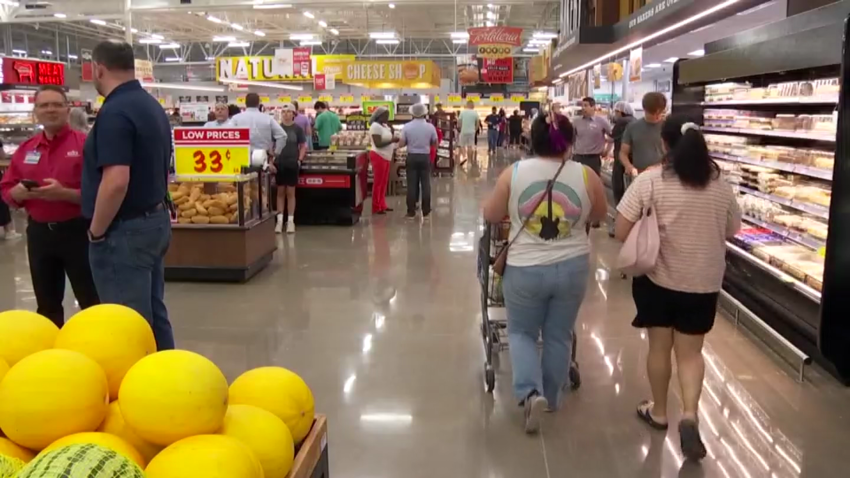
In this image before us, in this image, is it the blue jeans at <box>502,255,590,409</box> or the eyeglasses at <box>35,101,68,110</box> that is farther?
the eyeglasses at <box>35,101,68,110</box>

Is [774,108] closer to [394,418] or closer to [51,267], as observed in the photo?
[394,418]

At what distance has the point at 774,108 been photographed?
616cm

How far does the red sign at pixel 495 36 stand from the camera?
18.0 meters

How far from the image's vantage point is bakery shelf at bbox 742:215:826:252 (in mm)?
4820

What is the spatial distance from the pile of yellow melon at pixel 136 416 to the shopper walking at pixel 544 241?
1894mm

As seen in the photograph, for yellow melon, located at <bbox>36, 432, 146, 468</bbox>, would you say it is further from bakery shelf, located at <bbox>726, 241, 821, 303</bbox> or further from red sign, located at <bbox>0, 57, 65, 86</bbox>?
red sign, located at <bbox>0, 57, 65, 86</bbox>

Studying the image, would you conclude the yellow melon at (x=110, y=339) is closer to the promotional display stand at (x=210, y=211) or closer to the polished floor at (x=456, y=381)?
the polished floor at (x=456, y=381)

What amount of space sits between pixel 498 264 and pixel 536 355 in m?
0.47

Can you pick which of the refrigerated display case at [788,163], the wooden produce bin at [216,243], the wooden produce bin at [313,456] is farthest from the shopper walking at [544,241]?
the wooden produce bin at [216,243]

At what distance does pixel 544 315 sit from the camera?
3408mm

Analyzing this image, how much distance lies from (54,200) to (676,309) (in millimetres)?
2878

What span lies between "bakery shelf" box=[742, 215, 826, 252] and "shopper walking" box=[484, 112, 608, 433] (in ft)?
7.55

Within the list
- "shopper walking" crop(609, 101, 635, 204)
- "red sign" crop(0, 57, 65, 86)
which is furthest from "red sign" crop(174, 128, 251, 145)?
"red sign" crop(0, 57, 65, 86)

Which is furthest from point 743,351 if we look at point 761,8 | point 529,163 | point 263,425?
point 263,425
